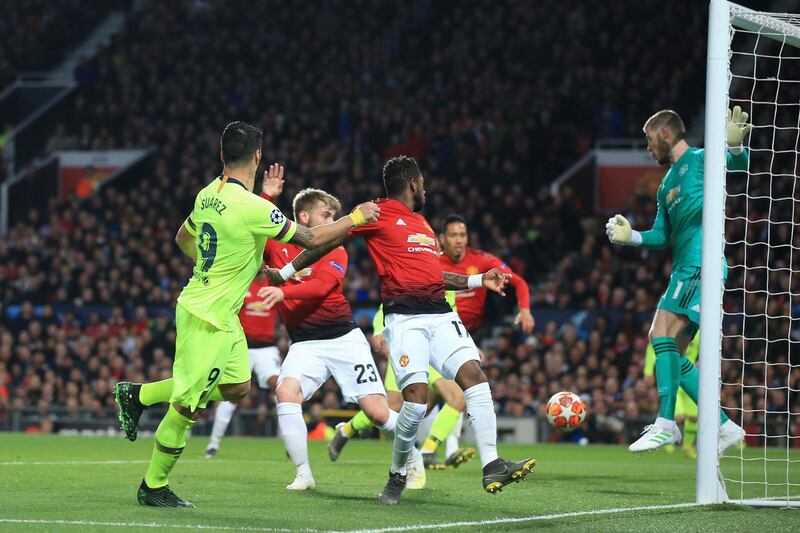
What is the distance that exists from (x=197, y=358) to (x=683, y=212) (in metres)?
3.91

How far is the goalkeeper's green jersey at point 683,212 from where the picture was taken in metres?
8.91

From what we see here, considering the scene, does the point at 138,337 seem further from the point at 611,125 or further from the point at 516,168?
the point at 611,125

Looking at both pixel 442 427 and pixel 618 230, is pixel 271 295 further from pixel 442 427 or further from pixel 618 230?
pixel 442 427

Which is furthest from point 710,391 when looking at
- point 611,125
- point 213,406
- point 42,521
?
point 611,125

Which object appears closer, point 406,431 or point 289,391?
point 406,431

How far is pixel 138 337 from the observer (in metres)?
22.2

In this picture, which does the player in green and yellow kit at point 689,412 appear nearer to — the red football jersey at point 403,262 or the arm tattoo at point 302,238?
the red football jersey at point 403,262

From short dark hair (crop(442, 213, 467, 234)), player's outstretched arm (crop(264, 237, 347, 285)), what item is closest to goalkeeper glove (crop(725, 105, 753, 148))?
player's outstretched arm (crop(264, 237, 347, 285))

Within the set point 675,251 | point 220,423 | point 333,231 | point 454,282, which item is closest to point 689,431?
point 675,251

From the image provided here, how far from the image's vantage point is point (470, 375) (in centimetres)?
770

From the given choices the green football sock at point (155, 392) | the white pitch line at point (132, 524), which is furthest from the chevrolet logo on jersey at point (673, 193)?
the white pitch line at point (132, 524)

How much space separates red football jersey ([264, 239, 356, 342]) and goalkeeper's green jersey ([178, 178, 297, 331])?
185 cm

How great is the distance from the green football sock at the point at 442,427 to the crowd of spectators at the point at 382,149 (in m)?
7.09

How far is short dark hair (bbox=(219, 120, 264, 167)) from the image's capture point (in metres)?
7.50
